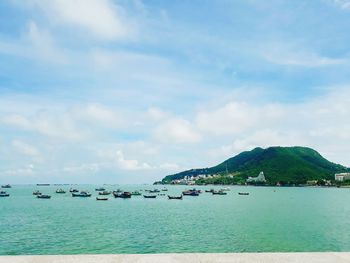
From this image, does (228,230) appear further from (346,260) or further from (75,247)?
(346,260)

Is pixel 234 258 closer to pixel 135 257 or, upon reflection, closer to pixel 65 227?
pixel 135 257

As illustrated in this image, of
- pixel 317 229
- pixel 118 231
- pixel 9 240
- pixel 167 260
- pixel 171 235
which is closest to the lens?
pixel 167 260

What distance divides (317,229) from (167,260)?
40301 millimetres

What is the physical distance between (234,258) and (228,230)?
1366 inches

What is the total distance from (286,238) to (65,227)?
24.2 meters

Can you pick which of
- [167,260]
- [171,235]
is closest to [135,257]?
[167,260]

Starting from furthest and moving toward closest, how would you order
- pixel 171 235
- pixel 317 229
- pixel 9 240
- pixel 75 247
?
pixel 317 229 < pixel 171 235 < pixel 9 240 < pixel 75 247

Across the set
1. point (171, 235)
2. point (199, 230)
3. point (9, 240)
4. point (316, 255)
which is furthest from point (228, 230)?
point (316, 255)

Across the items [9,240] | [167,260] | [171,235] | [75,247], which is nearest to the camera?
[167,260]

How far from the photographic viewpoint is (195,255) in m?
8.42

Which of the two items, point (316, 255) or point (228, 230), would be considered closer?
point (316, 255)

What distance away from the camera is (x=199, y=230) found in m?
41.3

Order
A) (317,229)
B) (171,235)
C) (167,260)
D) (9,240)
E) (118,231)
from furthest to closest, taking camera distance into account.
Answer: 1. (317,229)
2. (118,231)
3. (171,235)
4. (9,240)
5. (167,260)

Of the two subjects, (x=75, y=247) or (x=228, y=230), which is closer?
(x=75, y=247)
